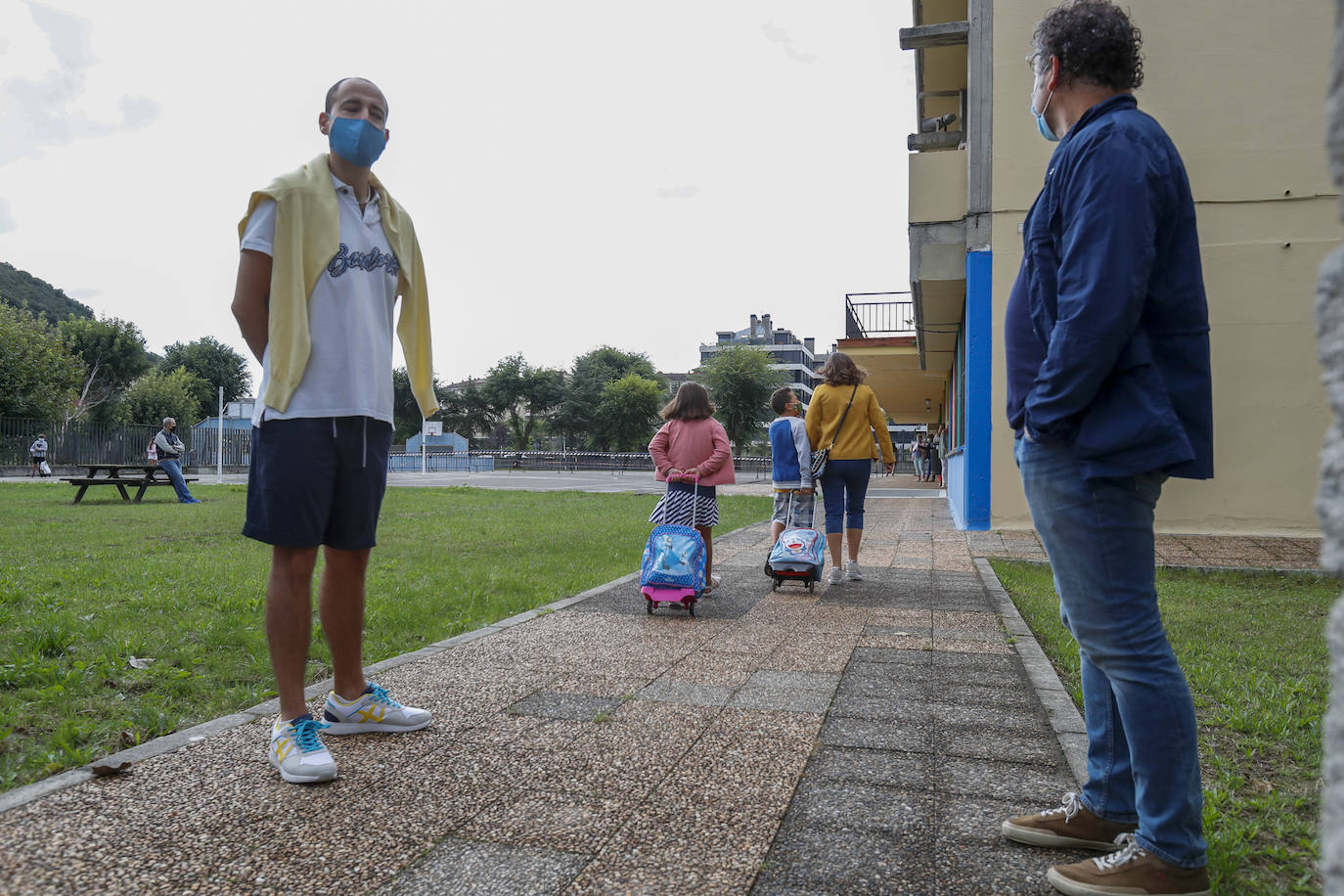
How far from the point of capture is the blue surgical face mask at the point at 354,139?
3059mm

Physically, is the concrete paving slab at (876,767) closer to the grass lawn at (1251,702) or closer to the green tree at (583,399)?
the grass lawn at (1251,702)

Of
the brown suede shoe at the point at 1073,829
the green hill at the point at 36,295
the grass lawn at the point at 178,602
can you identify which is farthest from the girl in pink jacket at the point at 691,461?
Answer: the green hill at the point at 36,295

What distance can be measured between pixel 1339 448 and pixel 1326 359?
91 mm

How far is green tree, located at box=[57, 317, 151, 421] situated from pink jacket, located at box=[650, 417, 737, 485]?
179 ft

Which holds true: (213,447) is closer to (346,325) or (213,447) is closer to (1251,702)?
(346,325)

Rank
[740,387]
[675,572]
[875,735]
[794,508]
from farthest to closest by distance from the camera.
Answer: [740,387] < [794,508] < [675,572] < [875,735]

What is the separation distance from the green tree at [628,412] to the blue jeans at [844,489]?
58451mm

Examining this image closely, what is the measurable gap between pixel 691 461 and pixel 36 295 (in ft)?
286

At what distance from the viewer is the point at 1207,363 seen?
81.1 inches

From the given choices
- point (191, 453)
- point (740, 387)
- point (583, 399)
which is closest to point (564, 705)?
point (191, 453)

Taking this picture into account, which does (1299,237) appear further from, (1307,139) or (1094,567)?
(1094,567)

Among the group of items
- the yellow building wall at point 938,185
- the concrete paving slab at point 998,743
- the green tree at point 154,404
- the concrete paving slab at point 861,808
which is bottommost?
the concrete paving slab at point 998,743

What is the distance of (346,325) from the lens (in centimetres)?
296

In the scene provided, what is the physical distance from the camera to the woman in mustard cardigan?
701cm
